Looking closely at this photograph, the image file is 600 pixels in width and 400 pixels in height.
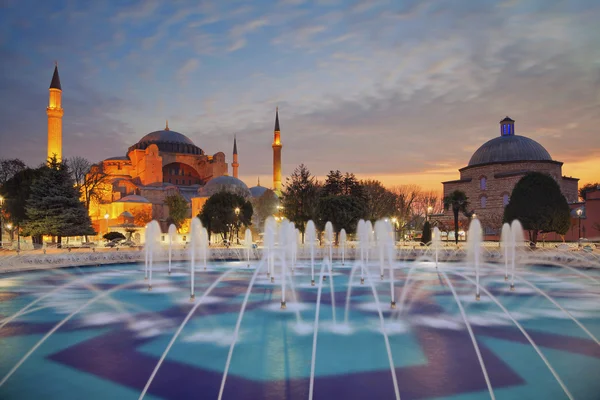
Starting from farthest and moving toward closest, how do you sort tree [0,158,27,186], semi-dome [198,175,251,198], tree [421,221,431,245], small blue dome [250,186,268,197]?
small blue dome [250,186,268,197] < semi-dome [198,175,251,198] < tree [0,158,27,186] < tree [421,221,431,245]

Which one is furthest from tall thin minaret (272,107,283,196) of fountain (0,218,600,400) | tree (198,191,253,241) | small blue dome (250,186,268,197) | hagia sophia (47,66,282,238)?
fountain (0,218,600,400)

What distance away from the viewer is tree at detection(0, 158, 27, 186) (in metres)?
42.3

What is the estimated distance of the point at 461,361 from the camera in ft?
20.1

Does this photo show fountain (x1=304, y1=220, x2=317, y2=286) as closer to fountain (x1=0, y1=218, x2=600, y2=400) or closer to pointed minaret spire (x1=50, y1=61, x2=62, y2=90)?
fountain (x1=0, y1=218, x2=600, y2=400)

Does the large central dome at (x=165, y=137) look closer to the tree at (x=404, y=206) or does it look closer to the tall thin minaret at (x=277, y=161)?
the tall thin minaret at (x=277, y=161)

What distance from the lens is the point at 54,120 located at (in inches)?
1766

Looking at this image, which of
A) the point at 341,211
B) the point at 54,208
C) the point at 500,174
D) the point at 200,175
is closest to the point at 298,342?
the point at 341,211

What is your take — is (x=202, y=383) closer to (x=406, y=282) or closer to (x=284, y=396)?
(x=284, y=396)

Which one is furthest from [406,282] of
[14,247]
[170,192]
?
[170,192]

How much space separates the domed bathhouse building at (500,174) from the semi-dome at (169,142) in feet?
145

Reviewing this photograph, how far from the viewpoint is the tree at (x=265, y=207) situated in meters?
54.0

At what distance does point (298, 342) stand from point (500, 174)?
1741 inches

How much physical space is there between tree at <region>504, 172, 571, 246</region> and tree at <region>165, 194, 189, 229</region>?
3778cm

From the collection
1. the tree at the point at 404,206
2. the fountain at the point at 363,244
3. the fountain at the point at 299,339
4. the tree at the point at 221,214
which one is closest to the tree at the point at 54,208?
the tree at the point at 221,214
